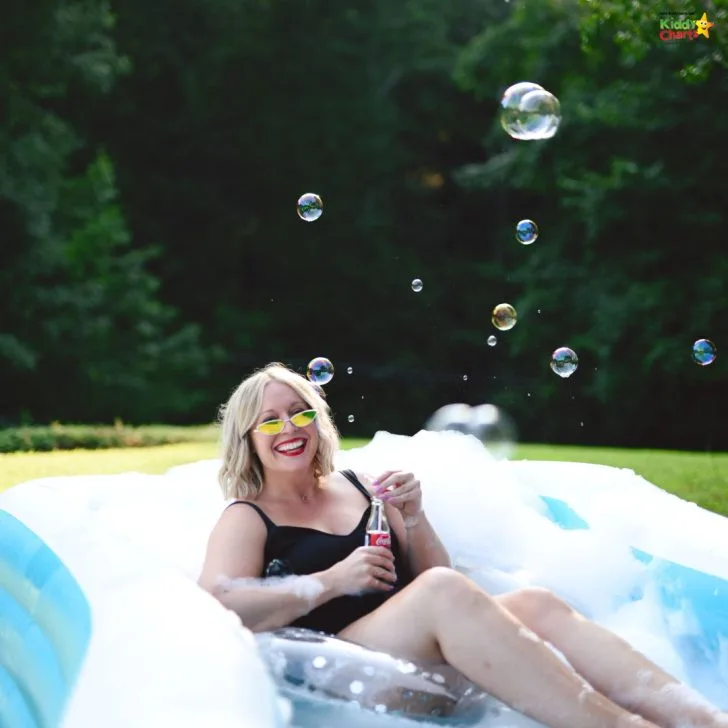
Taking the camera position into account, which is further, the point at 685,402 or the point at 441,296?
the point at 441,296

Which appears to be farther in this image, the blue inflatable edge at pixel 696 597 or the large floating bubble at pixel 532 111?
the large floating bubble at pixel 532 111

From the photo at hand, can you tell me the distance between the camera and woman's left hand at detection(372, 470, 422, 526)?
2641mm

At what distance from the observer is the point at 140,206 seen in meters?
15.6

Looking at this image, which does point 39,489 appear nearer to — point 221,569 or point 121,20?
point 221,569

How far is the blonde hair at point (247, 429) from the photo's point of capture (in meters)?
2.64

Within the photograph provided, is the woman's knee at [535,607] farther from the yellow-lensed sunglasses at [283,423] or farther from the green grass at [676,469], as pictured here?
the green grass at [676,469]

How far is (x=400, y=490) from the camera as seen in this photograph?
8.71 feet

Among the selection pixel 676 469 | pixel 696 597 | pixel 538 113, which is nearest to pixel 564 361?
pixel 538 113

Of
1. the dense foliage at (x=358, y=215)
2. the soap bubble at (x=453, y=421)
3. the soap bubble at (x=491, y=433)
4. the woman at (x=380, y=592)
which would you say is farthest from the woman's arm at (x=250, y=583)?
the dense foliage at (x=358, y=215)

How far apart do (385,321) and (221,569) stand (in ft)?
43.9

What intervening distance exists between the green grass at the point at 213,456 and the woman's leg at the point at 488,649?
351 centimetres

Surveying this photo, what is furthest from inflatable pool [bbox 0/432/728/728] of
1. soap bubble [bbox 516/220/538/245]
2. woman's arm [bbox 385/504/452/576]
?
soap bubble [bbox 516/220/538/245]

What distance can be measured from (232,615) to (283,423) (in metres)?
0.60

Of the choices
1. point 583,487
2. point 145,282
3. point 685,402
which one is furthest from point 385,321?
point 583,487
